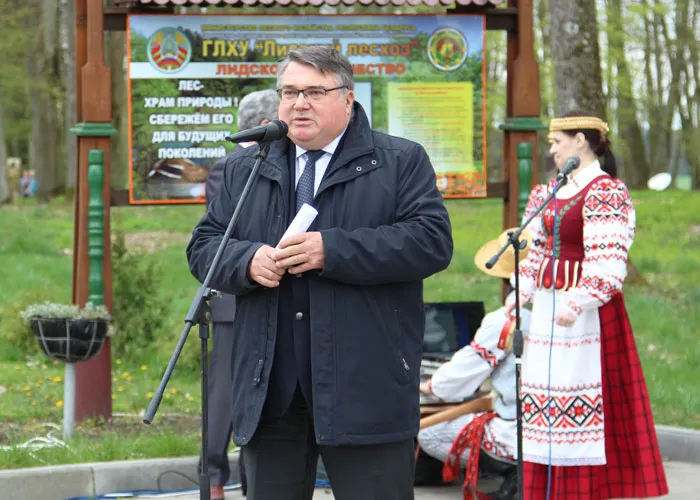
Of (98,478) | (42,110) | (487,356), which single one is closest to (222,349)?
(98,478)

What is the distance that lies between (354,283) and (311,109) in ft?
1.85

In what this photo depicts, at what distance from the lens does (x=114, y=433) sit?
23.2ft

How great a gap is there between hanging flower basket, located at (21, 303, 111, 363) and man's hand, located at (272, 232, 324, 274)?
3717mm

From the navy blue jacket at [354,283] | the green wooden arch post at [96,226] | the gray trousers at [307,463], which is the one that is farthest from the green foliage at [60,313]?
the gray trousers at [307,463]

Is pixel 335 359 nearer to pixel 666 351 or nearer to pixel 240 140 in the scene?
pixel 240 140

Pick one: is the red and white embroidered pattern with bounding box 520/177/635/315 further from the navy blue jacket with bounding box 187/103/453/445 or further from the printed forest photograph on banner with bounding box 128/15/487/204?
the printed forest photograph on banner with bounding box 128/15/487/204

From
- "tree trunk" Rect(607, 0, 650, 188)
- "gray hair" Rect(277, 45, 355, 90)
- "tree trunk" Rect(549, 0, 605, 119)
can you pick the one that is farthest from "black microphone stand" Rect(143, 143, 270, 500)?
"tree trunk" Rect(607, 0, 650, 188)

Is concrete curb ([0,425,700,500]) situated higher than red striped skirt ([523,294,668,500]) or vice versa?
red striped skirt ([523,294,668,500])

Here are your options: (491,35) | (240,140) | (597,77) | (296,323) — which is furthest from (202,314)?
(491,35)

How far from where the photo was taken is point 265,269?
3598 mm

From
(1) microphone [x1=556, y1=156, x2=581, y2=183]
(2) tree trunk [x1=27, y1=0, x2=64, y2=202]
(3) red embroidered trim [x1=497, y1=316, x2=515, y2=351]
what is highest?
(2) tree trunk [x1=27, y1=0, x2=64, y2=202]

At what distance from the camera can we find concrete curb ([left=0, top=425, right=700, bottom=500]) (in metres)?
6.21

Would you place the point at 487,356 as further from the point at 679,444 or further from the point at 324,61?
the point at 324,61

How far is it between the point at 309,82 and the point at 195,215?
18.3 m
